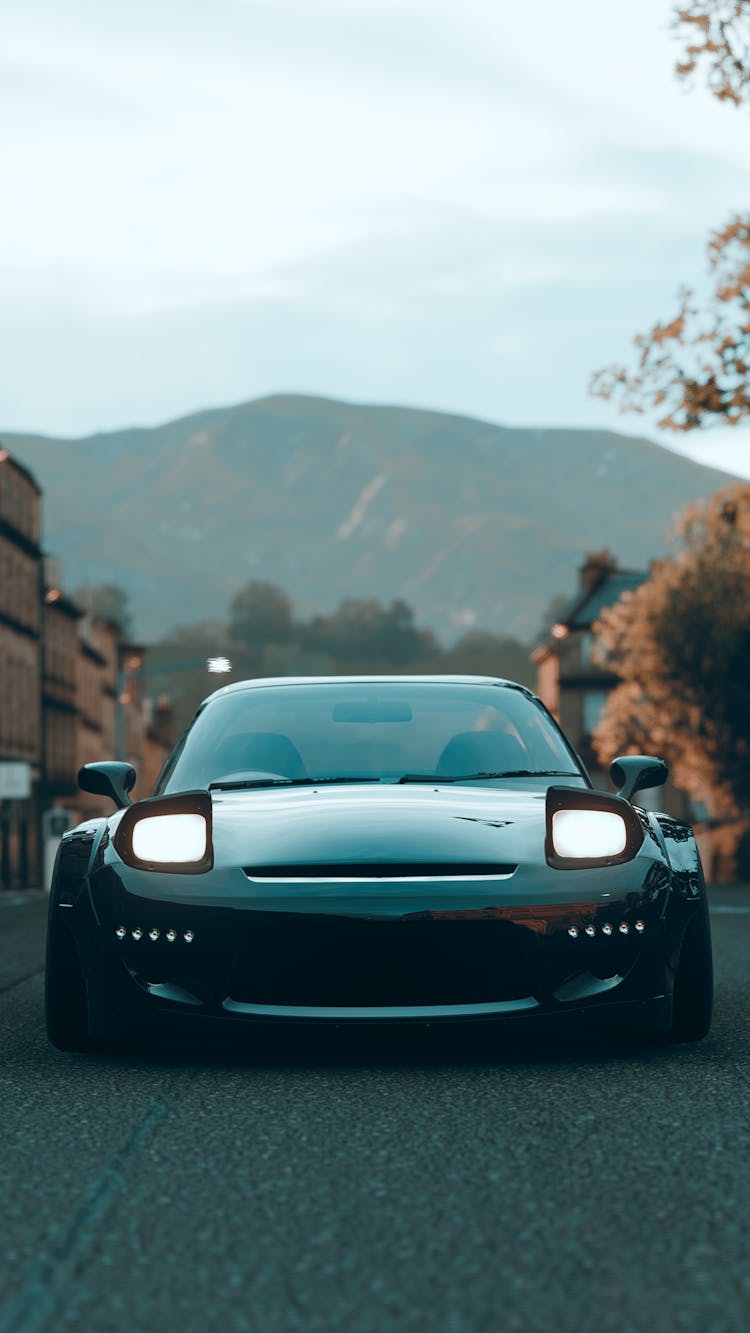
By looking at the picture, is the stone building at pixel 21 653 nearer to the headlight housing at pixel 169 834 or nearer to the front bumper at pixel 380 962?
the headlight housing at pixel 169 834

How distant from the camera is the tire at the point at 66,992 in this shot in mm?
6371

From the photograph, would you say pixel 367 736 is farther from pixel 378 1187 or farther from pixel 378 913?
pixel 378 1187

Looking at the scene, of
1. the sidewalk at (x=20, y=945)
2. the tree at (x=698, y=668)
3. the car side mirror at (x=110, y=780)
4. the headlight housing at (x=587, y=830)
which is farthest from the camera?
the tree at (x=698, y=668)

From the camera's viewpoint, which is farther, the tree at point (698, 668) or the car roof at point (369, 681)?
the tree at point (698, 668)

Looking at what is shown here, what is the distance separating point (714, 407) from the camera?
21.8 m

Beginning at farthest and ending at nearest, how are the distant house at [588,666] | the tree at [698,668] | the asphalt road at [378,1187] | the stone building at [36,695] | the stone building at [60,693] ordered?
the distant house at [588,666] → the stone building at [60,693] → the stone building at [36,695] → the tree at [698,668] → the asphalt road at [378,1187]

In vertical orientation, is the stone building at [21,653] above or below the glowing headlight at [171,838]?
above

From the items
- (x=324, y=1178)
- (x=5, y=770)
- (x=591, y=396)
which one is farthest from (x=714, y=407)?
(x=5, y=770)

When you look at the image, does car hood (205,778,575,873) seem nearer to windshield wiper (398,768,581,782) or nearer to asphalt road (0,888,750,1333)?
windshield wiper (398,768,581,782)

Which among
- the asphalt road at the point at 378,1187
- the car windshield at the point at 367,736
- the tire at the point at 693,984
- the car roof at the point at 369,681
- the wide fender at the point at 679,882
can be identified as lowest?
the asphalt road at the point at 378,1187

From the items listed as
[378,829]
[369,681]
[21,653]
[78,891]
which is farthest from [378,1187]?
[21,653]

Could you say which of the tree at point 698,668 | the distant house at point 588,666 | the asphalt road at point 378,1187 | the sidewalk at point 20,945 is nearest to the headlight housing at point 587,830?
the asphalt road at point 378,1187

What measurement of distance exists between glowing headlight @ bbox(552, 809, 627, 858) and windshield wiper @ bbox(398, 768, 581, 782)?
886 mm

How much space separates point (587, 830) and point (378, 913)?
80cm
